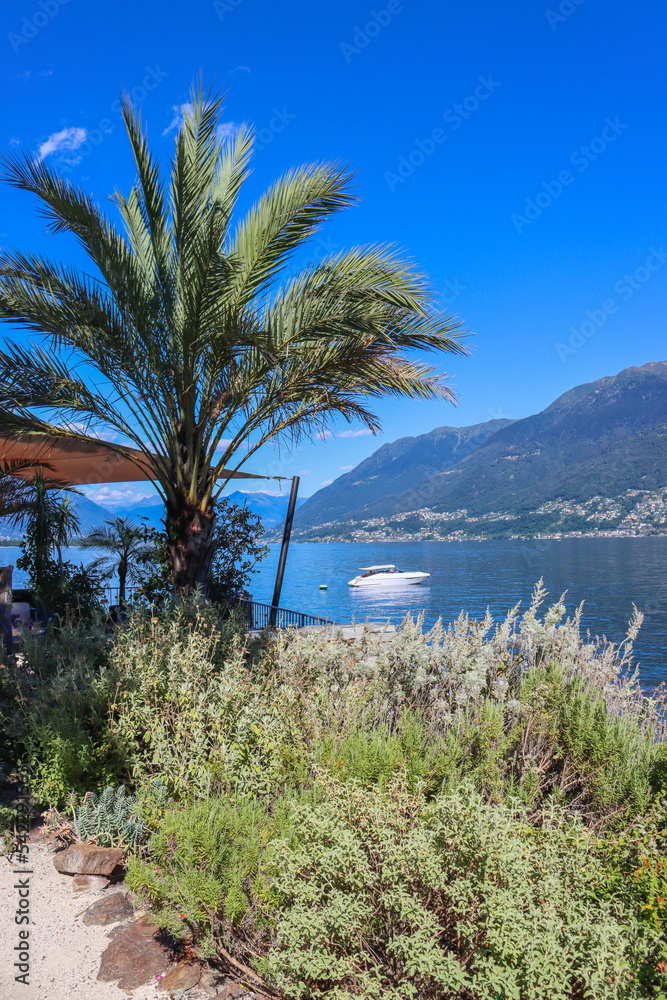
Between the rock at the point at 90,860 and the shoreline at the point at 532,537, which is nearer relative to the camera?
the rock at the point at 90,860

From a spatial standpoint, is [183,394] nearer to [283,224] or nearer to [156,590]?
[283,224]

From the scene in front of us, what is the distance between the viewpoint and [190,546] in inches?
261

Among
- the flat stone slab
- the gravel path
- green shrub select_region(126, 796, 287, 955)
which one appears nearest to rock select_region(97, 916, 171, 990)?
the gravel path

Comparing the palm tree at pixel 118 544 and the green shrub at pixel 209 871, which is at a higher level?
the palm tree at pixel 118 544

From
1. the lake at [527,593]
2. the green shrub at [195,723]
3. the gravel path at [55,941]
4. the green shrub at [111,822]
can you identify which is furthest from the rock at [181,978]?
the lake at [527,593]

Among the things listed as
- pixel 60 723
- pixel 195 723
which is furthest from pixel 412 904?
pixel 60 723

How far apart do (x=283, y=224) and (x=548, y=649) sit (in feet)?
15.9

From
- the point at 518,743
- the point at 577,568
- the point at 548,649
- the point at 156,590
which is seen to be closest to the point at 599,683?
the point at 548,649

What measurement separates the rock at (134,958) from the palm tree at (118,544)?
881 cm

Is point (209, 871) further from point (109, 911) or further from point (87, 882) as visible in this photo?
point (87, 882)

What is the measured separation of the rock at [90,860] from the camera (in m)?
3.34

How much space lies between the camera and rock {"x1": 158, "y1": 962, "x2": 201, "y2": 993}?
2.44 meters

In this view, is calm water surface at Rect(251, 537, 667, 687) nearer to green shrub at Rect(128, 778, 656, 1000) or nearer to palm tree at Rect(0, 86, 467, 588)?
palm tree at Rect(0, 86, 467, 588)

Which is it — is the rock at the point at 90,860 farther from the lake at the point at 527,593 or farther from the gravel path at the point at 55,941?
the lake at the point at 527,593
